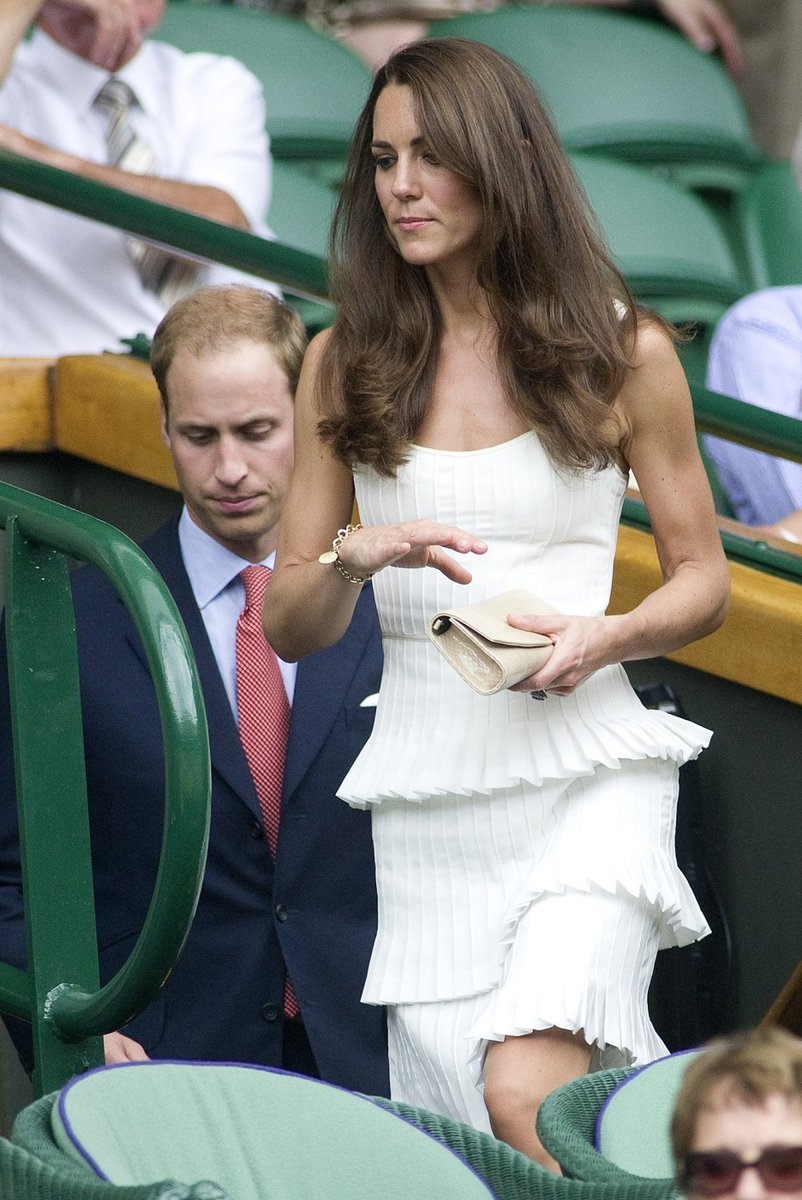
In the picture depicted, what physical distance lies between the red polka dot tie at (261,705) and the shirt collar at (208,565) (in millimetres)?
20

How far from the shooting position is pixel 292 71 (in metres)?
5.55

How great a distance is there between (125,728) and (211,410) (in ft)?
1.37

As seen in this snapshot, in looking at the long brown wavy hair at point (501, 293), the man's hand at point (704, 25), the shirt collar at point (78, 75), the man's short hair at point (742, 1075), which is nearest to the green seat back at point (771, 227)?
the man's hand at point (704, 25)

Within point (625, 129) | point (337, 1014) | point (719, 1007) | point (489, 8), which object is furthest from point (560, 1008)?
point (489, 8)

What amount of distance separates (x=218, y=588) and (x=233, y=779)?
0.27 meters

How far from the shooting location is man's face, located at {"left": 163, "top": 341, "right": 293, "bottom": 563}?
2.53 meters

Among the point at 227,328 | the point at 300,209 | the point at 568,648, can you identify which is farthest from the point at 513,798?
the point at 300,209

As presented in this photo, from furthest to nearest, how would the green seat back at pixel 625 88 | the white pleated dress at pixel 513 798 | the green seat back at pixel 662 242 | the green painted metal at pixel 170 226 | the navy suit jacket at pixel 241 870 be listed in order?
the green seat back at pixel 625 88, the green seat back at pixel 662 242, the green painted metal at pixel 170 226, the navy suit jacket at pixel 241 870, the white pleated dress at pixel 513 798

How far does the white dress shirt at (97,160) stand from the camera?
155 inches

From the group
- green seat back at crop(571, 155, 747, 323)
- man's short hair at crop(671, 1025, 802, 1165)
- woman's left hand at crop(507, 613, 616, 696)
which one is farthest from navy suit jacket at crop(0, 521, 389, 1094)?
green seat back at crop(571, 155, 747, 323)

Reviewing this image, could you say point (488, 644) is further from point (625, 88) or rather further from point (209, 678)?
point (625, 88)

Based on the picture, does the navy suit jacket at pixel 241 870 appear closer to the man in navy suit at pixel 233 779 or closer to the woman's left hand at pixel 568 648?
the man in navy suit at pixel 233 779

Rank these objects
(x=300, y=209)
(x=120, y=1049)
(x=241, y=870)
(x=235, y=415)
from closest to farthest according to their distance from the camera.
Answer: (x=120, y=1049) < (x=241, y=870) < (x=235, y=415) < (x=300, y=209)

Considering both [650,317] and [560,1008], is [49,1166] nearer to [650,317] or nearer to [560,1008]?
[560,1008]
